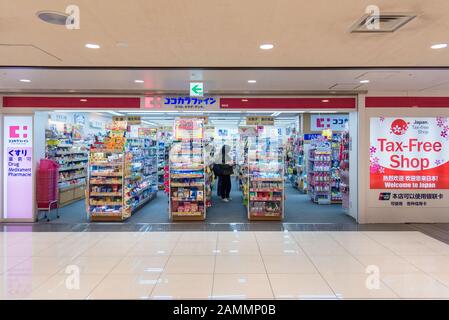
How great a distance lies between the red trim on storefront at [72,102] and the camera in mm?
7387

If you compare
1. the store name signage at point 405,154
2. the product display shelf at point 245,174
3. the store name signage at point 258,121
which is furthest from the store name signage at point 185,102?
the store name signage at point 405,154

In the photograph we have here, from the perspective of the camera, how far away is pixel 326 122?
498 inches

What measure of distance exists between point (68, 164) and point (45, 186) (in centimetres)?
319

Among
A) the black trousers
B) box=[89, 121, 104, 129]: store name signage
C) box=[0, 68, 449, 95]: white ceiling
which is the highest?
box=[89, 121, 104, 129]: store name signage

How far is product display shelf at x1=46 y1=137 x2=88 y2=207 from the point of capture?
364 inches

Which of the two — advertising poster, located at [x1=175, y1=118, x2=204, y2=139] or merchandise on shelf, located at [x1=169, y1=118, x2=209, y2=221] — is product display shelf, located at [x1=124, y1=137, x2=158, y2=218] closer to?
merchandise on shelf, located at [x1=169, y1=118, x2=209, y2=221]

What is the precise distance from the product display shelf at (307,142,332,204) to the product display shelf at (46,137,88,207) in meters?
6.98

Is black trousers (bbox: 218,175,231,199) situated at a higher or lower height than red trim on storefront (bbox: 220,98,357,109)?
lower

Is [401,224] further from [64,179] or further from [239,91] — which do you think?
[64,179]

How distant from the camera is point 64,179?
9664 mm
